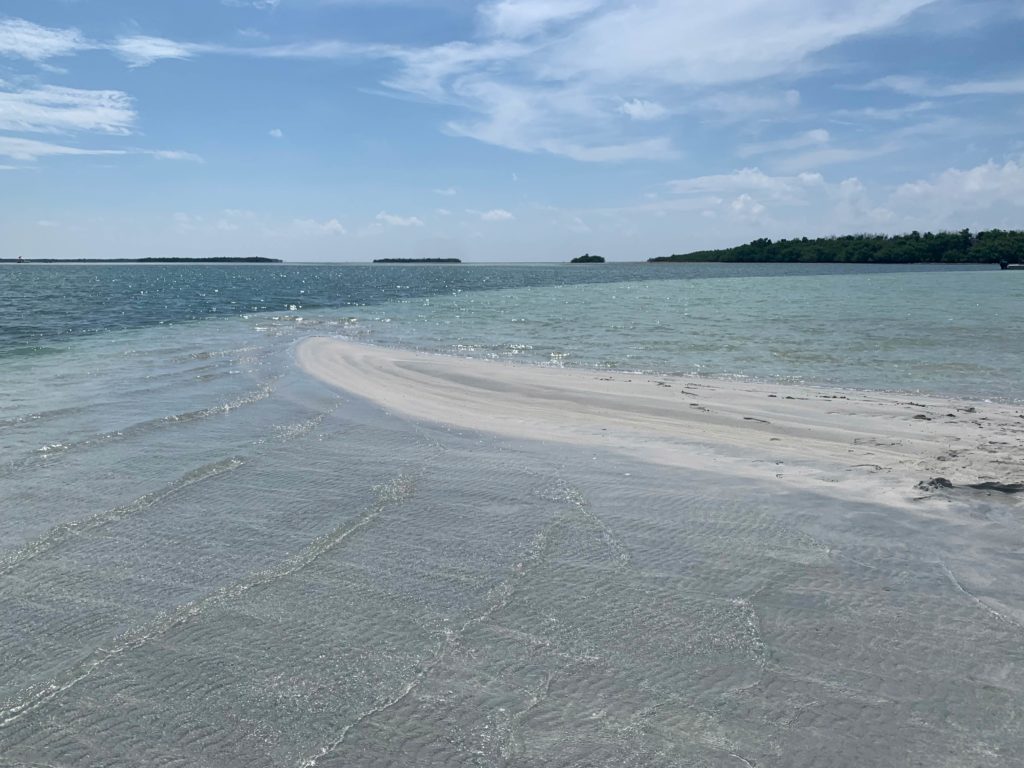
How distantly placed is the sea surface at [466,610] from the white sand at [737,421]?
90 cm

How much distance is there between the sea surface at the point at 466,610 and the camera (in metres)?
3.38

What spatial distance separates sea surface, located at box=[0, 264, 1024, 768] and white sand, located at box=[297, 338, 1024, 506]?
901 mm

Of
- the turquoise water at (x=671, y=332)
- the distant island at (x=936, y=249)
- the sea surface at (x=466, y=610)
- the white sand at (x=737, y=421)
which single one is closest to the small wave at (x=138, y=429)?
the sea surface at (x=466, y=610)

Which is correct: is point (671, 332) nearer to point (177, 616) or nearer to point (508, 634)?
point (508, 634)

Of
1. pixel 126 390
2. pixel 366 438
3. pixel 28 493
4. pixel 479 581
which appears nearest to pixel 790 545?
pixel 479 581

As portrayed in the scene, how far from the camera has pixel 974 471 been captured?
25.6 ft

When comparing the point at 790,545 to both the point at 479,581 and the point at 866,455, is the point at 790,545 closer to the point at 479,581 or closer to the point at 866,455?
the point at 479,581

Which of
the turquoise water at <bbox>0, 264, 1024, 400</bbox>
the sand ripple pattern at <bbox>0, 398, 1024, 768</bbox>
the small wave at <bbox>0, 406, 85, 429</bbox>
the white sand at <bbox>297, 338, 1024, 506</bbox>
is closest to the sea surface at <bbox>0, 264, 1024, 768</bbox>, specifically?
the sand ripple pattern at <bbox>0, 398, 1024, 768</bbox>

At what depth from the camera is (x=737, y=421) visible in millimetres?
10758

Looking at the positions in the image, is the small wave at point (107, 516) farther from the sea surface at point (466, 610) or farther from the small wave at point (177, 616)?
the small wave at point (177, 616)

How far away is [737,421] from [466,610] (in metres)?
7.28

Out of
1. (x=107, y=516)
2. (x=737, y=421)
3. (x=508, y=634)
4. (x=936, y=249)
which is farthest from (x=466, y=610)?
(x=936, y=249)

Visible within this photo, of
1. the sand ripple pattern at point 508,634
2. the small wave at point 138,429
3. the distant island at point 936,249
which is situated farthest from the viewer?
the distant island at point 936,249

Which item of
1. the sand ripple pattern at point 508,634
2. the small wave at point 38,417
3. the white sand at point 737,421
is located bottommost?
the white sand at point 737,421
